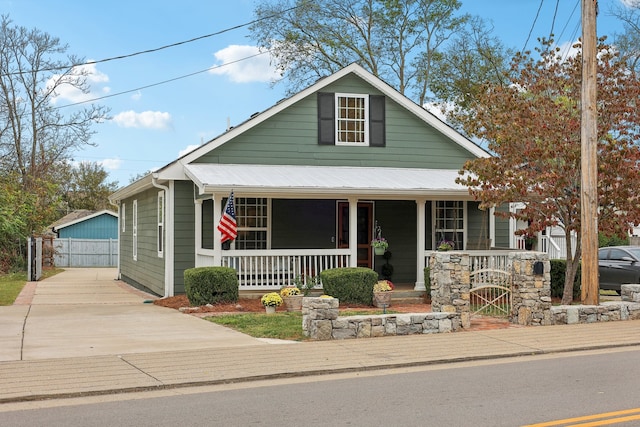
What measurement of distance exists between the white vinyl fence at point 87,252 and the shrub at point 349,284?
88.8 feet

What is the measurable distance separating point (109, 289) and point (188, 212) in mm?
5713

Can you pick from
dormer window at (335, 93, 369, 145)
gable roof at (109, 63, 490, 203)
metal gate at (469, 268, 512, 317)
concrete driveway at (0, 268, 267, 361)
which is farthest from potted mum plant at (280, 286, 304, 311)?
dormer window at (335, 93, 369, 145)

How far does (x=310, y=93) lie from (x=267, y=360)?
10.6 m

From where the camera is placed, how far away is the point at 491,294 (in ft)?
57.8

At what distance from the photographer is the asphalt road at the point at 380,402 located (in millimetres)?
6812

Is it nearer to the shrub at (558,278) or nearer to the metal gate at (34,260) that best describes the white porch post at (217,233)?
the shrub at (558,278)

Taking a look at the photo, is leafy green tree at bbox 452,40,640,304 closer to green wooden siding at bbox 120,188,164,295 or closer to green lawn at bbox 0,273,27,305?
green wooden siding at bbox 120,188,164,295

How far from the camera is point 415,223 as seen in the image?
66.6ft

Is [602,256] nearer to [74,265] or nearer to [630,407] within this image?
[630,407]

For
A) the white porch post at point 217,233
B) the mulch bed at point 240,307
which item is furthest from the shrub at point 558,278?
the white porch post at point 217,233

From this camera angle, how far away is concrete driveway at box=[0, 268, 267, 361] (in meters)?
10.7

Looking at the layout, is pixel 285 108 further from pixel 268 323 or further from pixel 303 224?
pixel 268 323

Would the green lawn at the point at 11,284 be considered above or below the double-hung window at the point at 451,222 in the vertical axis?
below

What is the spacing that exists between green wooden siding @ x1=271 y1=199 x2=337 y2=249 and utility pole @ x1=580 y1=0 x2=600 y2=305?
7.00 m
